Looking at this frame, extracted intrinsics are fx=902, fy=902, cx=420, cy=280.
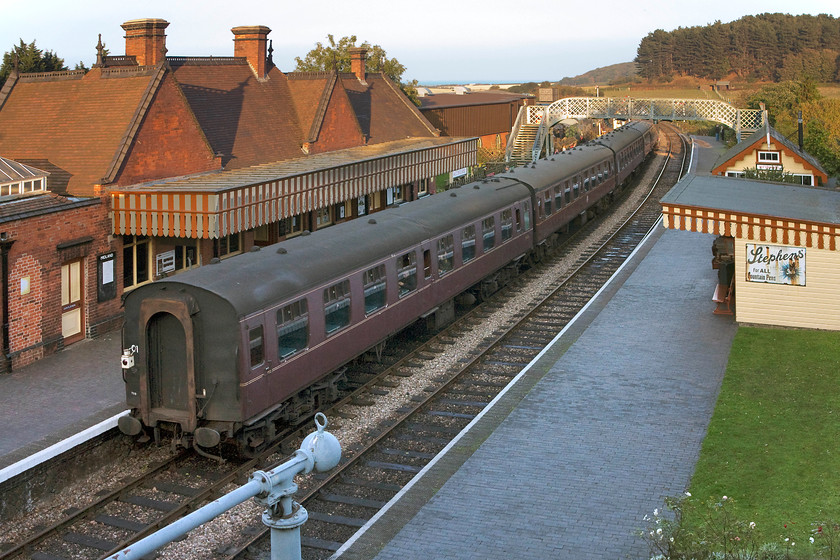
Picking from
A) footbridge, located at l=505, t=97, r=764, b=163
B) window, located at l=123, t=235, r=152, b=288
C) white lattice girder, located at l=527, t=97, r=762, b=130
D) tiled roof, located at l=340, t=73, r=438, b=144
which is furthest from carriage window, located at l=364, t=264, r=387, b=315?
white lattice girder, located at l=527, t=97, r=762, b=130

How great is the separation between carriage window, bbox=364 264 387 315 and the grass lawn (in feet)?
20.1

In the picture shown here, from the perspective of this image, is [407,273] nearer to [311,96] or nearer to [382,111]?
[311,96]

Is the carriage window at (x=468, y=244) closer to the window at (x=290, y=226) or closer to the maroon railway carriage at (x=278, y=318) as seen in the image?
the maroon railway carriage at (x=278, y=318)

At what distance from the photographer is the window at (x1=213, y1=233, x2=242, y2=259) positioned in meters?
22.8

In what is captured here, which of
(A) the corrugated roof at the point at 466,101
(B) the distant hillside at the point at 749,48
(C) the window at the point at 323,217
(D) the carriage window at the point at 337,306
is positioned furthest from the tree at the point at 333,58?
(B) the distant hillside at the point at 749,48

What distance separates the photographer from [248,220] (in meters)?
21.2

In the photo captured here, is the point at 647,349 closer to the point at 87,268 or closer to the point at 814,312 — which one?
the point at 814,312

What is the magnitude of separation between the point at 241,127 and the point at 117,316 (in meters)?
9.81

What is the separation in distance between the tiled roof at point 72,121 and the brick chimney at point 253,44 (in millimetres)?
8226

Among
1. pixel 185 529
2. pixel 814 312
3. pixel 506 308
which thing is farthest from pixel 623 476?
pixel 506 308

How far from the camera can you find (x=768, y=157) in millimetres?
33906

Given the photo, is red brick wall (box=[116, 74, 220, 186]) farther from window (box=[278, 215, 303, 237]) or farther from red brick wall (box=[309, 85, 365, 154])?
red brick wall (box=[309, 85, 365, 154])

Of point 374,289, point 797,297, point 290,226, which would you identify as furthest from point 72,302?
point 797,297

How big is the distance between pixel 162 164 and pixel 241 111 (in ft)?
23.5
